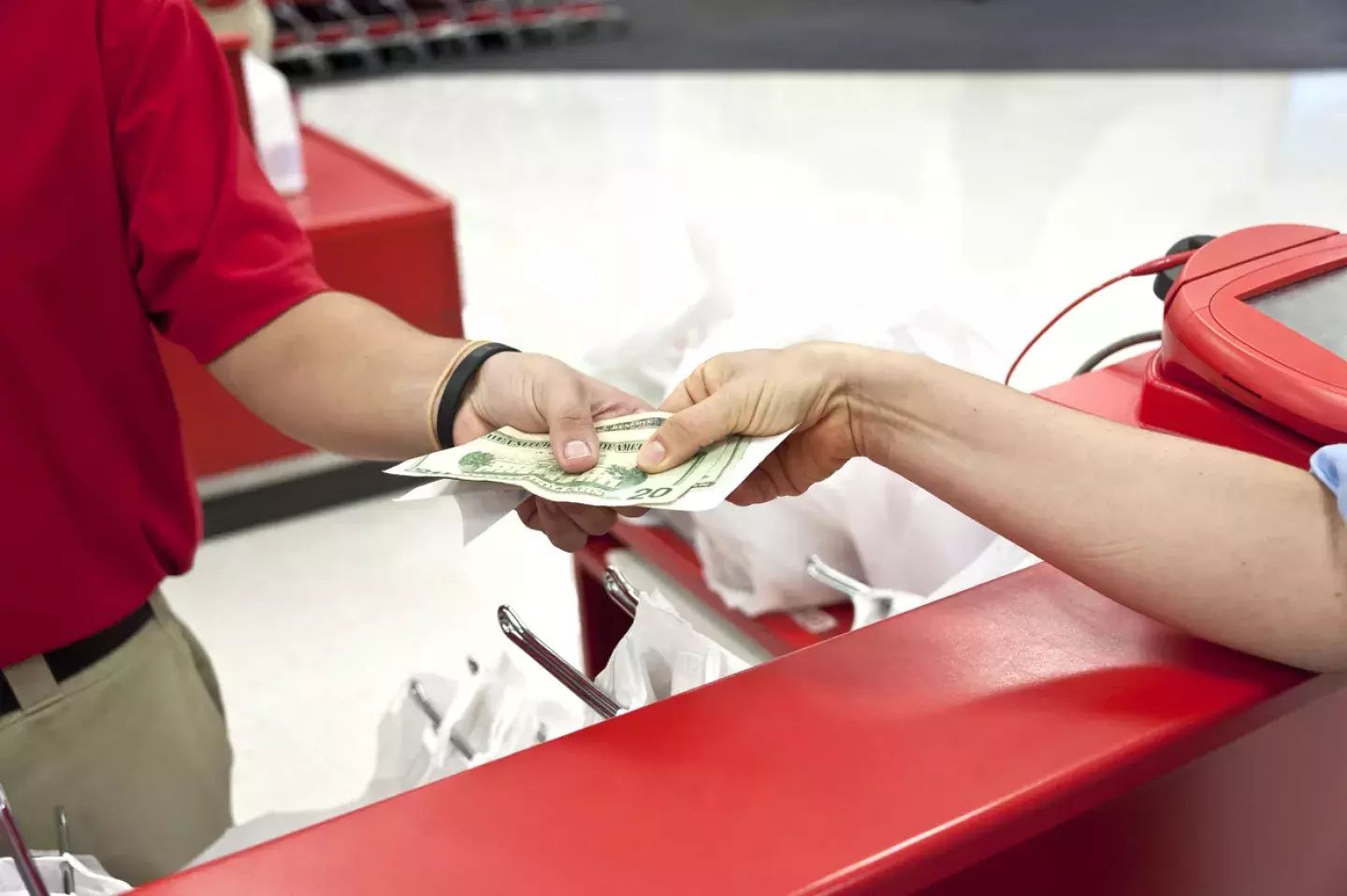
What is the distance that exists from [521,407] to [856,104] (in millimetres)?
5792

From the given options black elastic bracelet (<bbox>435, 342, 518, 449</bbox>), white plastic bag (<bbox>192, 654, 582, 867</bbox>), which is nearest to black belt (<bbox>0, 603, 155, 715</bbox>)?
white plastic bag (<bbox>192, 654, 582, 867</bbox>)

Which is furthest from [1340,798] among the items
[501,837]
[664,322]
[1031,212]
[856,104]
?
[856,104]

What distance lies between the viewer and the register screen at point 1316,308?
944 mm

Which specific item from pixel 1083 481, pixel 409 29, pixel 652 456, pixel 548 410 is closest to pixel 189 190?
pixel 548 410

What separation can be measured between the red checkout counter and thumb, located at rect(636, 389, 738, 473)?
18cm

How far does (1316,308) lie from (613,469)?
1.90ft

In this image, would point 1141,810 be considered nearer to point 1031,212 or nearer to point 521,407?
point 521,407

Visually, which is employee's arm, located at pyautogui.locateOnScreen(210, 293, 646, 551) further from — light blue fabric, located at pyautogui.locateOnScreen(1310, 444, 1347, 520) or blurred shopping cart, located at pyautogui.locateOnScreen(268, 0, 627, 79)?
blurred shopping cart, located at pyautogui.locateOnScreen(268, 0, 627, 79)

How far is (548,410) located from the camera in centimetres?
105

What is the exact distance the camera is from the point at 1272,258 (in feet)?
3.42

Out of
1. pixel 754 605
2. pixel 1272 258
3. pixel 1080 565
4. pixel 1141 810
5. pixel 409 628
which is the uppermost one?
pixel 1272 258

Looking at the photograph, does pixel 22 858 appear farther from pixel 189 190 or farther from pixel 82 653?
pixel 189 190

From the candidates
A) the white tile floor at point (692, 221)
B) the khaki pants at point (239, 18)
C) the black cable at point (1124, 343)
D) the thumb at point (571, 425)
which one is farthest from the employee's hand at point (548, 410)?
the khaki pants at point (239, 18)

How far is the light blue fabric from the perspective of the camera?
788 millimetres
